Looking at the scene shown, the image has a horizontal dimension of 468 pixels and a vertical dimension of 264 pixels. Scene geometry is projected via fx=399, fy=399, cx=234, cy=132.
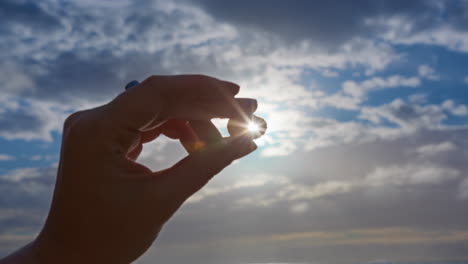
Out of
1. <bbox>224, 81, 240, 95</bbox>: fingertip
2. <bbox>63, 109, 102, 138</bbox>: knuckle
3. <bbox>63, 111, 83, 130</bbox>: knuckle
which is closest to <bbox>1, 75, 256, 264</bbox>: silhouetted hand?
<bbox>63, 109, 102, 138</bbox>: knuckle

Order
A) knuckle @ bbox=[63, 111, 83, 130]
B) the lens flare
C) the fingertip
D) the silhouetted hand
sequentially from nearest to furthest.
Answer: the silhouetted hand
knuckle @ bbox=[63, 111, 83, 130]
the fingertip
the lens flare

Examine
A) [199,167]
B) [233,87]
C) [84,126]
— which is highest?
[233,87]

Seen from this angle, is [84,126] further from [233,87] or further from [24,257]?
[233,87]

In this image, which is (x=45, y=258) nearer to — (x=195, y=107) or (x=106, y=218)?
(x=106, y=218)

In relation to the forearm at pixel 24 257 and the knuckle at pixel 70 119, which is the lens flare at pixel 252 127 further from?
the forearm at pixel 24 257

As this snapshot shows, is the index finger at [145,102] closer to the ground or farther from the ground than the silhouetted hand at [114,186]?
farther from the ground

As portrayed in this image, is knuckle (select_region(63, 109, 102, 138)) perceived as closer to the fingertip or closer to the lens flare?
the fingertip

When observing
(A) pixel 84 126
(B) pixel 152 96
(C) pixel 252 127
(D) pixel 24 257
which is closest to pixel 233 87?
(C) pixel 252 127

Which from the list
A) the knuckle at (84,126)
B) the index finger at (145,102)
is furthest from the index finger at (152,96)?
the knuckle at (84,126)
